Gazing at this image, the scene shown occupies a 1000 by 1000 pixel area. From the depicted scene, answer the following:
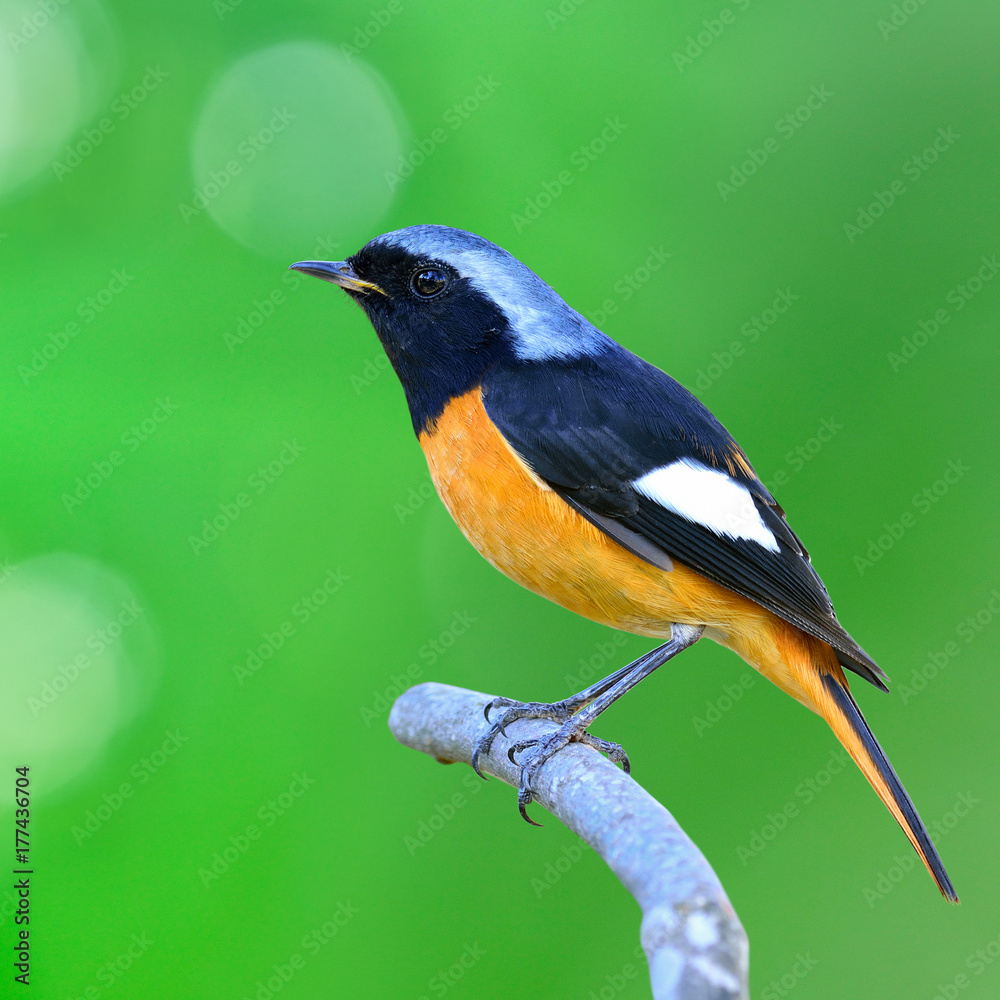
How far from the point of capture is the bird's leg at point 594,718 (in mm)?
2135

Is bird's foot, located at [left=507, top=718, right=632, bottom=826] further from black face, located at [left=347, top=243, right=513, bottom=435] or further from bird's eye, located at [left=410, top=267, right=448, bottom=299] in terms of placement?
bird's eye, located at [left=410, top=267, right=448, bottom=299]

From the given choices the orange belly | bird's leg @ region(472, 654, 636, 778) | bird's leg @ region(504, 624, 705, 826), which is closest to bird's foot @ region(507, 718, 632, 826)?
bird's leg @ region(504, 624, 705, 826)

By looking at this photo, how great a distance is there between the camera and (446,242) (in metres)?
2.34

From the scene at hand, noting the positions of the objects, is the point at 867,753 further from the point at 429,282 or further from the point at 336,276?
the point at 336,276

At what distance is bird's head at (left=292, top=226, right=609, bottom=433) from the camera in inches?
91.4

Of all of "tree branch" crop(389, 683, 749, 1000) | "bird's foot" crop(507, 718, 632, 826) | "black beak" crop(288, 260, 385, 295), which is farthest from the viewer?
"black beak" crop(288, 260, 385, 295)

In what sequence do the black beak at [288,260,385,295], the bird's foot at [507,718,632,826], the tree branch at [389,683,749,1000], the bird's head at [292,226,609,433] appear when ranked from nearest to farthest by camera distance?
the tree branch at [389,683,749,1000], the bird's foot at [507,718,632,826], the bird's head at [292,226,609,433], the black beak at [288,260,385,295]

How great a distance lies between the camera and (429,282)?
239 centimetres

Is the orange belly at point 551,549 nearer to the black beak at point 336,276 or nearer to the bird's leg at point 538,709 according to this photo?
the bird's leg at point 538,709

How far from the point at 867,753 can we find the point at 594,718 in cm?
67

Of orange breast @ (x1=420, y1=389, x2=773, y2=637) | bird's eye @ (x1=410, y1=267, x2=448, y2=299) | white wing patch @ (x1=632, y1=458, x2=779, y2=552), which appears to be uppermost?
white wing patch @ (x1=632, y1=458, x2=779, y2=552)

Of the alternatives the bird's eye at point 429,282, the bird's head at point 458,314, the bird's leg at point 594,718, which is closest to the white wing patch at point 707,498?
the bird's leg at point 594,718

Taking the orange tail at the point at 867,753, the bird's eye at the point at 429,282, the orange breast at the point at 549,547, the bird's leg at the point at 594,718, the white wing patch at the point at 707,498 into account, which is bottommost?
the bird's leg at the point at 594,718

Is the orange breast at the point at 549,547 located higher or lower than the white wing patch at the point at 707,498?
lower
